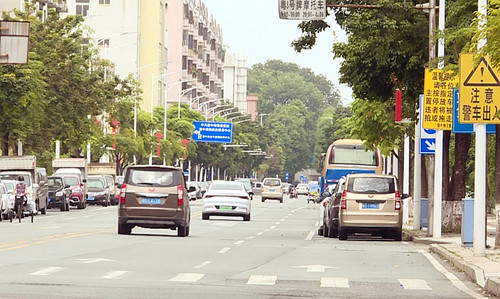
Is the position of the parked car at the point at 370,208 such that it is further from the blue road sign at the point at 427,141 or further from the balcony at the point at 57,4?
the balcony at the point at 57,4

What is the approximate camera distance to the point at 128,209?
1238 inches

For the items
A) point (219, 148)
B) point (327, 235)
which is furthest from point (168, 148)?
point (327, 235)

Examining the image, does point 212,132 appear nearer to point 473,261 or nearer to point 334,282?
point 473,261

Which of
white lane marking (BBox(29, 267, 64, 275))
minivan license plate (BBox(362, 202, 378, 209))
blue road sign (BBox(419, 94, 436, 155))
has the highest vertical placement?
blue road sign (BBox(419, 94, 436, 155))

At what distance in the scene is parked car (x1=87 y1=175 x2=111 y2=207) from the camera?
70475 millimetres

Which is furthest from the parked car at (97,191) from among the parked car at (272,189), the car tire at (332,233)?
the car tire at (332,233)

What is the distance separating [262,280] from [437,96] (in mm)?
15417

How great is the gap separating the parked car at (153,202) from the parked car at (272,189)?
213 feet

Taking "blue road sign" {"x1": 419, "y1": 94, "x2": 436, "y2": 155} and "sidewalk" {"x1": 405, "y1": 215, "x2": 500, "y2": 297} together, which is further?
"blue road sign" {"x1": 419, "y1": 94, "x2": 436, "y2": 155}

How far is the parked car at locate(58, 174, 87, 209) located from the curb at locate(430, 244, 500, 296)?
37911mm

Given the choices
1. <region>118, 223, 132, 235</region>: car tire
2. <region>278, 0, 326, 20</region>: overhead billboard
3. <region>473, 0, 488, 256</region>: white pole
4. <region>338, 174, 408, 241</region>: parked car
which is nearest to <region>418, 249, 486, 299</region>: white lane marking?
<region>473, 0, 488, 256</region>: white pole

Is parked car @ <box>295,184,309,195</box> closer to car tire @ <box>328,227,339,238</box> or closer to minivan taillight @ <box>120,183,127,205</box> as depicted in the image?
car tire @ <box>328,227,339,238</box>

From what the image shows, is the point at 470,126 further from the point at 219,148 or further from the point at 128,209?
the point at 219,148

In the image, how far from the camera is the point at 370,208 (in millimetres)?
32312
